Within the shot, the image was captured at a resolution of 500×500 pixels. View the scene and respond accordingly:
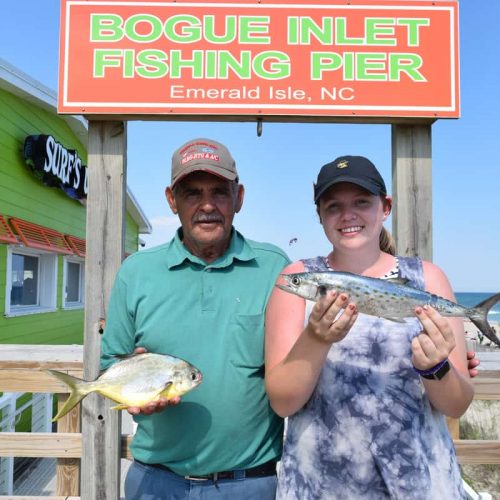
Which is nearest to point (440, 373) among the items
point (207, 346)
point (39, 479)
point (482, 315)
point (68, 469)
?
point (482, 315)

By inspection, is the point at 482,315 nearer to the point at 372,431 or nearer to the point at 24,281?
the point at 372,431

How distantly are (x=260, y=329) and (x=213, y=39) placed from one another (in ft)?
5.70

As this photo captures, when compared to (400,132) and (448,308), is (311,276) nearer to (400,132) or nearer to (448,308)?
(448,308)

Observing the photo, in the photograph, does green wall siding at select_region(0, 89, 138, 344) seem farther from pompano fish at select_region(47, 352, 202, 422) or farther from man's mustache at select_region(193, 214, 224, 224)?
man's mustache at select_region(193, 214, 224, 224)

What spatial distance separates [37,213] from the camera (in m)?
9.41

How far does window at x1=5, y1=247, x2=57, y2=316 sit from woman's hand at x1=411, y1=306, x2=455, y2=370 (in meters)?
8.11

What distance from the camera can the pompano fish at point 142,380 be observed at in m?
1.96

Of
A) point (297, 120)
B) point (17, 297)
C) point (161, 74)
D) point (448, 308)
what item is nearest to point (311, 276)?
point (448, 308)

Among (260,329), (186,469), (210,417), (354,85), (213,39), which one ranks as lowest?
(186,469)

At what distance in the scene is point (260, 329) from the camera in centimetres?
216

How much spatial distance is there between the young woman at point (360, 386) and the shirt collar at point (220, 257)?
43 centimetres

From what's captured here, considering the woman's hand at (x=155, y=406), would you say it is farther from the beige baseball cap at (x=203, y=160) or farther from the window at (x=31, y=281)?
the window at (x=31, y=281)

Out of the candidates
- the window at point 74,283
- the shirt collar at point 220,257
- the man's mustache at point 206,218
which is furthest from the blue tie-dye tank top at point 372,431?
the window at point 74,283

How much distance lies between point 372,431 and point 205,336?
2.65ft
